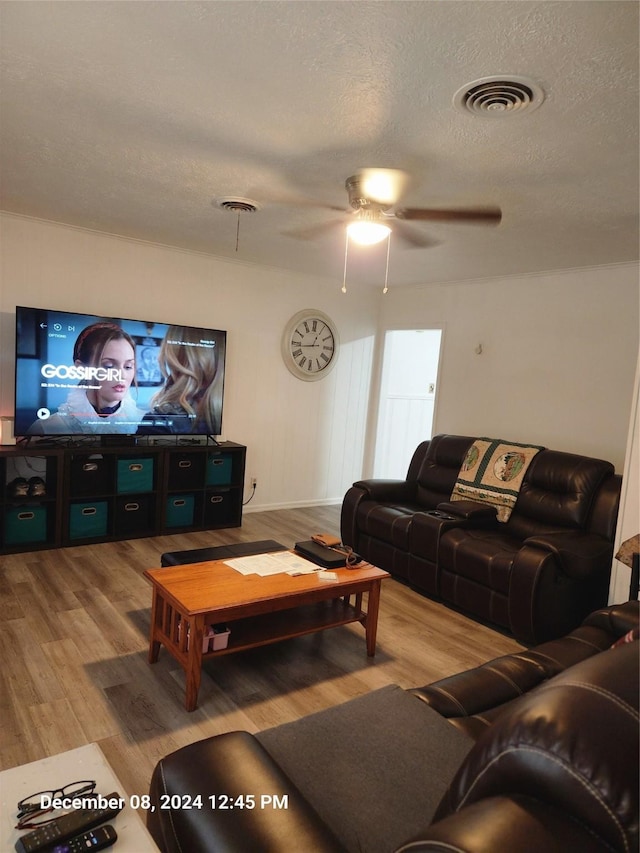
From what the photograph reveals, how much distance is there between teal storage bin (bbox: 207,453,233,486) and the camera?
4.77 meters

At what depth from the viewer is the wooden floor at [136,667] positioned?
6.95ft

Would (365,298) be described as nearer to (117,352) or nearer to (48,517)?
(117,352)

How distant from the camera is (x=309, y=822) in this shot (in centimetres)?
110

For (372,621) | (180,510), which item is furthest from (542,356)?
(180,510)

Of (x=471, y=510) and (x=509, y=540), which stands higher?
(x=471, y=510)

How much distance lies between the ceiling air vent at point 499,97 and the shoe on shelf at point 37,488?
359cm

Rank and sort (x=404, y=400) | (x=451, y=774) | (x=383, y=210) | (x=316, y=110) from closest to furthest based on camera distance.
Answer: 1. (x=451, y=774)
2. (x=316, y=110)
3. (x=383, y=210)
4. (x=404, y=400)

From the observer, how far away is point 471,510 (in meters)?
3.68

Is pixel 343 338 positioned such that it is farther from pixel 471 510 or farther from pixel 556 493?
pixel 556 493

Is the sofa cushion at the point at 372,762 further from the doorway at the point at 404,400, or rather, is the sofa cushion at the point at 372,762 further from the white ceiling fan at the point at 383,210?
the doorway at the point at 404,400

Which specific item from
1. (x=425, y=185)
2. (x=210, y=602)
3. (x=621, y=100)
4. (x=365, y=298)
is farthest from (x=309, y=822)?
(x=365, y=298)

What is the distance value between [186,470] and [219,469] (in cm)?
31

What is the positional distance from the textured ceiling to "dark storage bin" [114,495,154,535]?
7.12ft

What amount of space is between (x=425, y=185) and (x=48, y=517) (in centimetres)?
339
